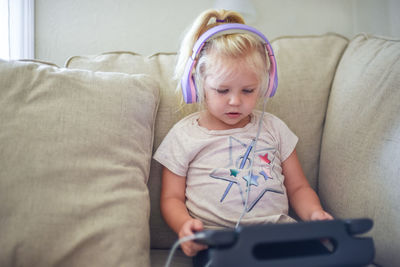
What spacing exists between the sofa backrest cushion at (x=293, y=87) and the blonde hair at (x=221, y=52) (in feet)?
0.43

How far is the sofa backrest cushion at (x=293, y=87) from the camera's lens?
96cm

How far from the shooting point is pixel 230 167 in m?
0.83

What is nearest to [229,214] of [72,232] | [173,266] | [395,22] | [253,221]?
[253,221]

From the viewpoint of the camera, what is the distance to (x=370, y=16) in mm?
1611

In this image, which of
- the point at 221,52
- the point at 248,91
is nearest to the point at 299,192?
the point at 248,91

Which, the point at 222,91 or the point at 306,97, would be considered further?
the point at 306,97

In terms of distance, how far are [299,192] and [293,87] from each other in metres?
0.34

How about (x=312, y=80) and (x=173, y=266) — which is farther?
(x=312, y=80)

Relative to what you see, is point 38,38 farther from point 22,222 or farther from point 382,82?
point 382,82

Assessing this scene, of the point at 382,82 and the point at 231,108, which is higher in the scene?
the point at 382,82

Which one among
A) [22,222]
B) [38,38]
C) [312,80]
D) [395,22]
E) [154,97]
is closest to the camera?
[22,222]

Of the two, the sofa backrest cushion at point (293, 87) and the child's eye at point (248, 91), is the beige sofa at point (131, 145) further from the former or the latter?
the child's eye at point (248, 91)

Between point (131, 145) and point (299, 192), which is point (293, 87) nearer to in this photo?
point (299, 192)

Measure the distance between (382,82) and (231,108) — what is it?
0.42 metres
